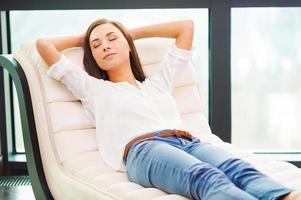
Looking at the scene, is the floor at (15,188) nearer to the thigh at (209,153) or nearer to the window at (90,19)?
the window at (90,19)

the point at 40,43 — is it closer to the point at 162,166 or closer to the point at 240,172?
the point at 162,166

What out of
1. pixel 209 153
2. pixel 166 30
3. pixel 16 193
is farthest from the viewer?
pixel 16 193

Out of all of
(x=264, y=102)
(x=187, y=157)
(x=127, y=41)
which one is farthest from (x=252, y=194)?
(x=264, y=102)

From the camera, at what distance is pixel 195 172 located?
1.73m

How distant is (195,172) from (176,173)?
0.08m

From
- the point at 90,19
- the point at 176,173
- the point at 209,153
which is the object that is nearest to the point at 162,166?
the point at 176,173

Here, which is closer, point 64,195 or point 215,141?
point 64,195

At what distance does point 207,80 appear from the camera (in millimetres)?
3215

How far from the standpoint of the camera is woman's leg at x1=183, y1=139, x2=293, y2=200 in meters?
1.66

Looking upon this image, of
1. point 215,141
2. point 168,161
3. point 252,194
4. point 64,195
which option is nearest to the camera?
point 252,194

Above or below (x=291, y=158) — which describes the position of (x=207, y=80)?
above

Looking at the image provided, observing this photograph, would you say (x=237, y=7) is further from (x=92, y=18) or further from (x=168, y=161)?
(x=168, y=161)

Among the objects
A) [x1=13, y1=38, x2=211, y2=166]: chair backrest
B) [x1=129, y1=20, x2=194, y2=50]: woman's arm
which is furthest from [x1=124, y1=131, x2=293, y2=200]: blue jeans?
[x1=129, y1=20, x2=194, y2=50]: woman's arm

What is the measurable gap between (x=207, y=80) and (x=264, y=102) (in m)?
0.37
